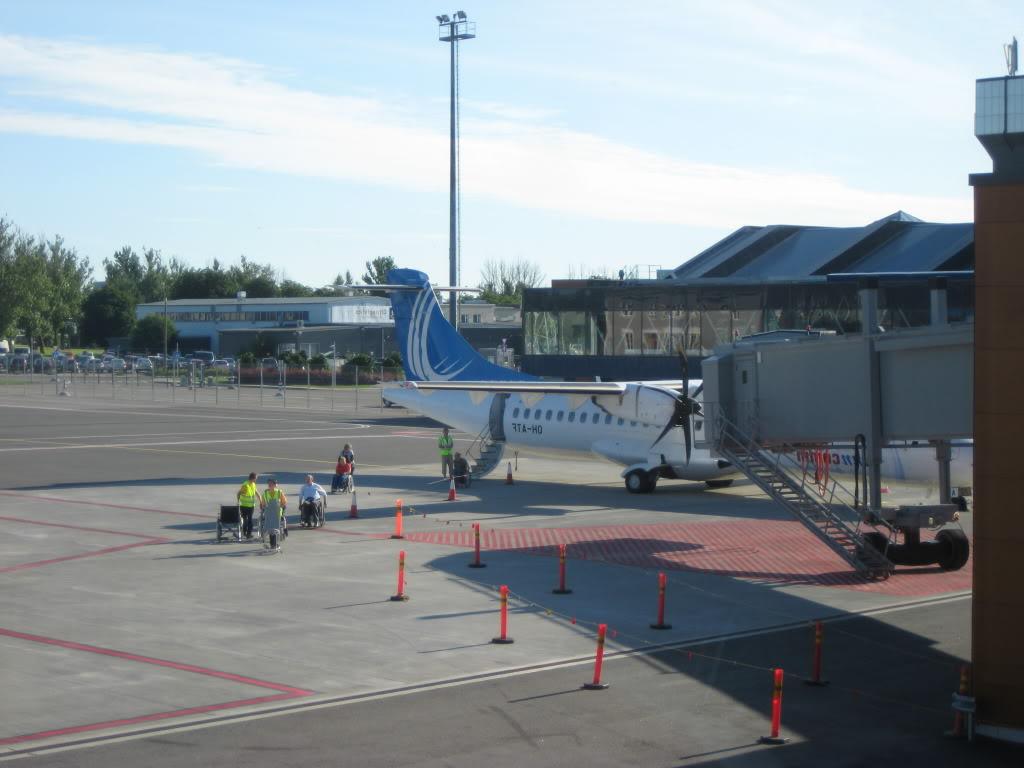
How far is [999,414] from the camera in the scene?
12.8m

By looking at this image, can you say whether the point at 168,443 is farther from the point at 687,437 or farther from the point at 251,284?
the point at 251,284

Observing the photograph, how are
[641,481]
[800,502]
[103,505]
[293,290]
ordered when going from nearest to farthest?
[800,502]
[103,505]
[641,481]
[293,290]

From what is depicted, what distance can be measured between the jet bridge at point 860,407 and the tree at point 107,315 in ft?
486

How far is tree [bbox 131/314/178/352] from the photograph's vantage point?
138375 mm

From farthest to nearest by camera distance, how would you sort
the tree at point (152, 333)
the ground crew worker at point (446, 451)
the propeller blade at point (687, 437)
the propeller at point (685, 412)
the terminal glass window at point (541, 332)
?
the tree at point (152, 333) < the terminal glass window at point (541, 332) < the ground crew worker at point (446, 451) < the propeller blade at point (687, 437) < the propeller at point (685, 412)

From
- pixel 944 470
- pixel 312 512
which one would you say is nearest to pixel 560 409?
pixel 312 512

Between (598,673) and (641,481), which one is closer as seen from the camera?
(598,673)

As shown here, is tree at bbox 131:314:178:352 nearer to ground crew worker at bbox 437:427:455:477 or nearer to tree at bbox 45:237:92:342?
tree at bbox 45:237:92:342

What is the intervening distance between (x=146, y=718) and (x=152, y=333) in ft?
432

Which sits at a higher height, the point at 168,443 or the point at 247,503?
the point at 247,503

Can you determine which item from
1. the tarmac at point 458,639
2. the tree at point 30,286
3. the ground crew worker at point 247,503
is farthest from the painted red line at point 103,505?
the tree at point 30,286

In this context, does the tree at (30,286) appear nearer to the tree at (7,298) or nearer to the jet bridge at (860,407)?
the tree at (7,298)

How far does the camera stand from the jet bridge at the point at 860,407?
19344 millimetres

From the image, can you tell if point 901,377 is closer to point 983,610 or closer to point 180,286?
point 983,610
